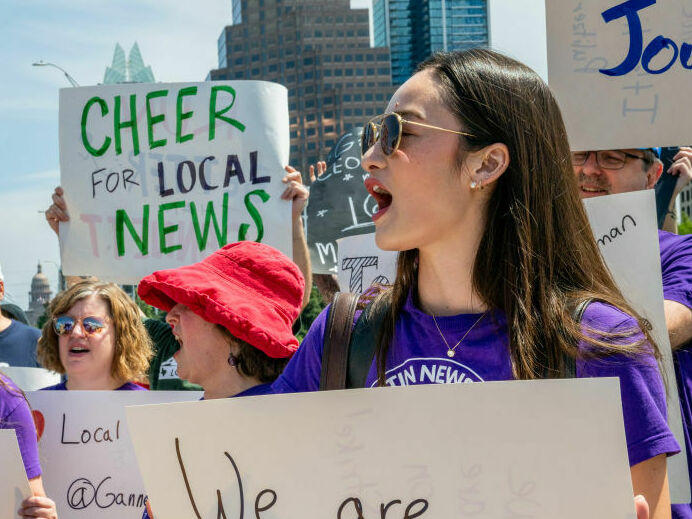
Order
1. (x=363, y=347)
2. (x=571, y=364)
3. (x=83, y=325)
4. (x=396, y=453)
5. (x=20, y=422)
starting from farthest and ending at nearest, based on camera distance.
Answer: (x=83, y=325), (x=20, y=422), (x=363, y=347), (x=571, y=364), (x=396, y=453)

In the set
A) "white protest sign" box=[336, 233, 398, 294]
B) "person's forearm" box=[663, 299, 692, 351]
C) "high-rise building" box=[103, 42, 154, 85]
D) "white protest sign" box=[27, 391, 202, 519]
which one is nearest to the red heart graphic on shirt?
"white protest sign" box=[27, 391, 202, 519]

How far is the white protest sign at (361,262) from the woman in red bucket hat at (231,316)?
1.40 m

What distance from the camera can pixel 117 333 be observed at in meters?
3.65

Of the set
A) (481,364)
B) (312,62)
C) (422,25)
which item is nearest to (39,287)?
(312,62)

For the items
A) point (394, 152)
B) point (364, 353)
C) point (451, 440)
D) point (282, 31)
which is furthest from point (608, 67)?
point (282, 31)

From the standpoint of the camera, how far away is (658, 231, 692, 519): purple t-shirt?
7.04 feet

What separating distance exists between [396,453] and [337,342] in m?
0.34

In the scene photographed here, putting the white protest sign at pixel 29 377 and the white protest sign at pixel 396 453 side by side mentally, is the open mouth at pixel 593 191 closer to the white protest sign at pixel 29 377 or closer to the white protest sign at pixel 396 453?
the white protest sign at pixel 396 453

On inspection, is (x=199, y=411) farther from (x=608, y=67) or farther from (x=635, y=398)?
(x=608, y=67)

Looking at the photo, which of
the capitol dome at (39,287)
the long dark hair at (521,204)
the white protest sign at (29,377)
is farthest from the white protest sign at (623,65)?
the capitol dome at (39,287)

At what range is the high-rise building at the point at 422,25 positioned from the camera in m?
108

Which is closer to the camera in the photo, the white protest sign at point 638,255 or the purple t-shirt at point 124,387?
the white protest sign at point 638,255

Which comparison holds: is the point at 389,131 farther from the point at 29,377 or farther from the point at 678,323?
the point at 29,377

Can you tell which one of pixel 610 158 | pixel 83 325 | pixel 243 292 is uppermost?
pixel 610 158
